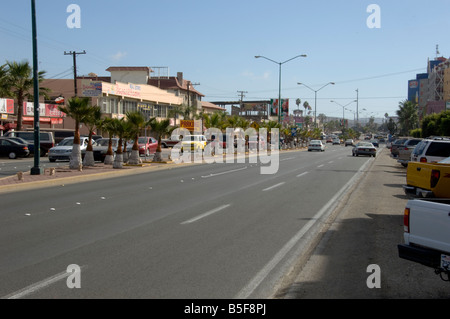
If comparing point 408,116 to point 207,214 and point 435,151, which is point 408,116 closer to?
point 435,151

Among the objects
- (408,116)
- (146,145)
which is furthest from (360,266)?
(408,116)

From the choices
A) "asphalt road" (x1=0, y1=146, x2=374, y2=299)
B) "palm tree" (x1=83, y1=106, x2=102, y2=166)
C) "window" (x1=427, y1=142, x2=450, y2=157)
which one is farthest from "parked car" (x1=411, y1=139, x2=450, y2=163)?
"palm tree" (x1=83, y1=106, x2=102, y2=166)

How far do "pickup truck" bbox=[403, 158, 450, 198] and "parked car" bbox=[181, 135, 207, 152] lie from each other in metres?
30.5

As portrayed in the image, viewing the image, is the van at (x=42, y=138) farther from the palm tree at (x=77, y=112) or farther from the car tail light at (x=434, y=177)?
the car tail light at (x=434, y=177)

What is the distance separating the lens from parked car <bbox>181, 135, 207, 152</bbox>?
40.2 metres

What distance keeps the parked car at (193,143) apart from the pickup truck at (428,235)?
34084 mm

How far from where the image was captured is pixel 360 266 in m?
7.09

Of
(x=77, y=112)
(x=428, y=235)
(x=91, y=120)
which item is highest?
(x=77, y=112)

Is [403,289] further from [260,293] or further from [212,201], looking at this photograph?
[212,201]

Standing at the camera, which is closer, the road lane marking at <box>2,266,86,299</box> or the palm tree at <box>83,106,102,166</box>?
the road lane marking at <box>2,266,86,299</box>

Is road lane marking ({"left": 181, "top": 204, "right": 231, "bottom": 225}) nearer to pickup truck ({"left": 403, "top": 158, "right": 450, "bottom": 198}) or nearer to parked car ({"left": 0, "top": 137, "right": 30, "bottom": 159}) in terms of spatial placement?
pickup truck ({"left": 403, "top": 158, "right": 450, "bottom": 198})

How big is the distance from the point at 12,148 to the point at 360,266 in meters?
31.6

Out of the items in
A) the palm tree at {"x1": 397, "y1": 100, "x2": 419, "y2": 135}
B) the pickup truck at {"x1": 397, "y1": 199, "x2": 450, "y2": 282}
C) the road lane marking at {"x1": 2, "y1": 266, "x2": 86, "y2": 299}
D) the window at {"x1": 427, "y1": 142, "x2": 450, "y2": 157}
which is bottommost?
the road lane marking at {"x1": 2, "y1": 266, "x2": 86, "y2": 299}
